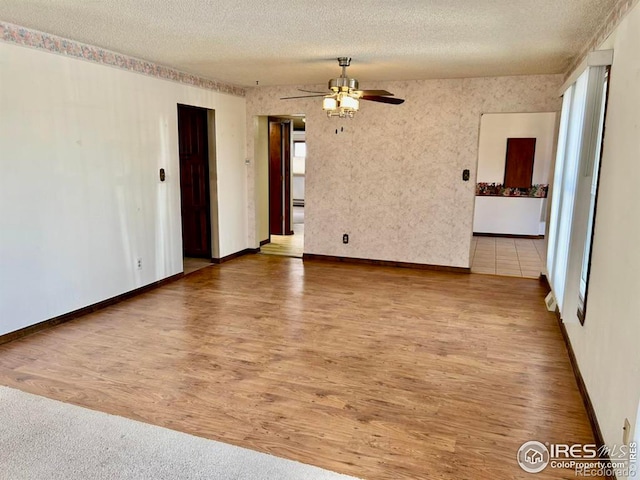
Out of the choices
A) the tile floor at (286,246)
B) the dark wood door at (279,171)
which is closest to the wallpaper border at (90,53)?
the dark wood door at (279,171)

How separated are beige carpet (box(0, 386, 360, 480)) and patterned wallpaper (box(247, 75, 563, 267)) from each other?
4.26 meters

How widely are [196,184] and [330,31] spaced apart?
11.5 feet

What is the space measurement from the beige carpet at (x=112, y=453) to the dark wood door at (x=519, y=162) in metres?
7.66

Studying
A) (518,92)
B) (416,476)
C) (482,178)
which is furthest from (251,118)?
(416,476)

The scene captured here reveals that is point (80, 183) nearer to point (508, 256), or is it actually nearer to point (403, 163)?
point (403, 163)

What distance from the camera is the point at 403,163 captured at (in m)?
5.90

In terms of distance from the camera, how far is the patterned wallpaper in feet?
18.1

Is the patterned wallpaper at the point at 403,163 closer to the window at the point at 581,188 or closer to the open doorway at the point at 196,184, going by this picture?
the open doorway at the point at 196,184

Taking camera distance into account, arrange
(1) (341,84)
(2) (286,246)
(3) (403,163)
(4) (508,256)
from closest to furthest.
A: (1) (341,84), (3) (403,163), (4) (508,256), (2) (286,246)

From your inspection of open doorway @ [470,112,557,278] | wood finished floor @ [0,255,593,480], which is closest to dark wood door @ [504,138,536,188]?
open doorway @ [470,112,557,278]

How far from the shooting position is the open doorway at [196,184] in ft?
19.8

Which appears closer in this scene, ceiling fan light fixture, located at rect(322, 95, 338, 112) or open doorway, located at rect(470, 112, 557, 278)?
ceiling fan light fixture, located at rect(322, 95, 338, 112)

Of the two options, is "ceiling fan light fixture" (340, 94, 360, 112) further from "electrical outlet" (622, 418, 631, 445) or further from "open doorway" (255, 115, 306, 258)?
"electrical outlet" (622, 418, 631, 445)

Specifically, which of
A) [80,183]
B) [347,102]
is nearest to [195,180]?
[80,183]
